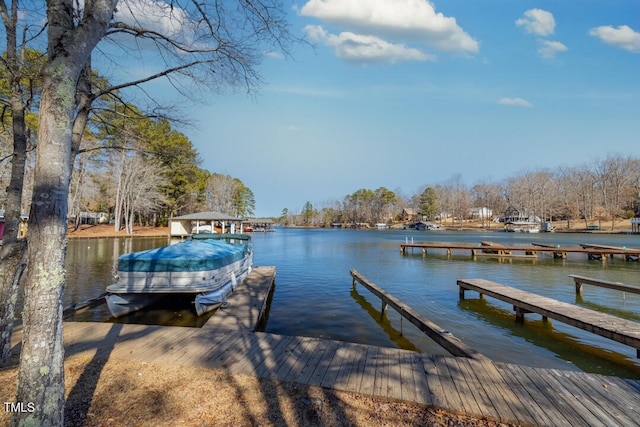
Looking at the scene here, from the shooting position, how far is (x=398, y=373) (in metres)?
3.63

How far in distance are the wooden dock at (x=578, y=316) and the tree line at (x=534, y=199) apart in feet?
232

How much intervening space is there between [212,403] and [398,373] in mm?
2106

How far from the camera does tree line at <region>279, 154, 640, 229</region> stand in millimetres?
67062

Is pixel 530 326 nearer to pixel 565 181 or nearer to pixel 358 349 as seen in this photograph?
pixel 358 349

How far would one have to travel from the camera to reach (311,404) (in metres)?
3.01

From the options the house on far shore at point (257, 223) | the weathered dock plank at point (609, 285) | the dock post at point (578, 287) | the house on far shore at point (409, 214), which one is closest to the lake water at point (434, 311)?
the dock post at point (578, 287)

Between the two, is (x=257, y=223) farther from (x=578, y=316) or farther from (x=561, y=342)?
(x=578, y=316)

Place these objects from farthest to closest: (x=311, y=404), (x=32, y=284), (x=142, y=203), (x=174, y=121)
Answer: (x=142, y=203) → (x=174, y=121) → (x=311, y=404) → (x=32, y=284)

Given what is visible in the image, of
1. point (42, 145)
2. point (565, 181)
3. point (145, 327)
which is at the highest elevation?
point (565, 181)

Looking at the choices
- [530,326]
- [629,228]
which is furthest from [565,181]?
[530,326]

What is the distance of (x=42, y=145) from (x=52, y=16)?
3.62 ft

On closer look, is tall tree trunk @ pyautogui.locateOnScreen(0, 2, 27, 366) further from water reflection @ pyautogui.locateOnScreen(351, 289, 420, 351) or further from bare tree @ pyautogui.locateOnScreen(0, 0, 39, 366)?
water reflection @ pyautogui.locateOnScreen(351, 289, 420, 351)

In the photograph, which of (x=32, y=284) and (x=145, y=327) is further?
(x=145, y=327)

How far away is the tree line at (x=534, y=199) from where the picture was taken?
67.1m
